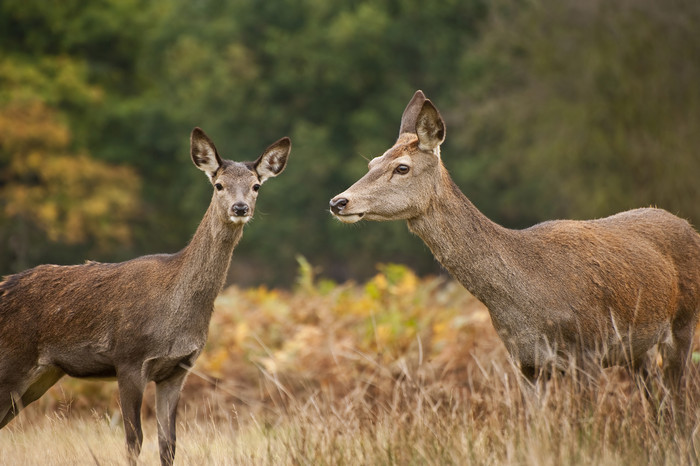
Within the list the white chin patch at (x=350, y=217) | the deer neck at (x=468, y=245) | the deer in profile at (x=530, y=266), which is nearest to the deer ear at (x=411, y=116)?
the deer in profile at (x=530, y=266)

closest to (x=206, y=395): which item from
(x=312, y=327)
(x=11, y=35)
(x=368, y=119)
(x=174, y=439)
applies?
(x=312, y=327)

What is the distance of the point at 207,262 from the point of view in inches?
286

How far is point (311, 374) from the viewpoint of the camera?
10.4 m

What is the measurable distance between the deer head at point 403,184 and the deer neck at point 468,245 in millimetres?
104

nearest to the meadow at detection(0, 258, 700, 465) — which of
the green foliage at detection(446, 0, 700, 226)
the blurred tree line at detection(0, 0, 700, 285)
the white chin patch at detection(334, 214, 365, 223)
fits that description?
the white chin patch at detection(334, 214, 365, 223)

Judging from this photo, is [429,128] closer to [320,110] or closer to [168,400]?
[168,400]

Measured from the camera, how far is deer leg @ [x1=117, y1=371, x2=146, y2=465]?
6.75 metres

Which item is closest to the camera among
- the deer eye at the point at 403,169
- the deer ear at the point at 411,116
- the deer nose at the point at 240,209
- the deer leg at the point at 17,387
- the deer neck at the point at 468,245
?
the deer neck at the point at 468,245

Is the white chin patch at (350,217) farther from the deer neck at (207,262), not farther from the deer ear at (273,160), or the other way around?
the deer ear at (273,160)

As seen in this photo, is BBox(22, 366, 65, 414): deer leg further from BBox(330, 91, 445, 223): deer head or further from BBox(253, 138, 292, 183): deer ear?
BBox(330, 91, 445, 223): deer head

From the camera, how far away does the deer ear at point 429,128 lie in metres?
6.69

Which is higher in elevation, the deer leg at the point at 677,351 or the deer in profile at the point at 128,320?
the deer in profile at the point at 128,320

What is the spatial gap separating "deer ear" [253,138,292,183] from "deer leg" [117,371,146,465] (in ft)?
6.33

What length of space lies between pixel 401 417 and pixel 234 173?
243cm
